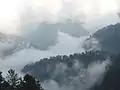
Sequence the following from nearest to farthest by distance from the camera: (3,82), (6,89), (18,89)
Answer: (6,89)
(18,89)
(3,82)

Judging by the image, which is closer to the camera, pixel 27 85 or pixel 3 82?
pixel 27 85

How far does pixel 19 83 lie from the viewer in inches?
3007

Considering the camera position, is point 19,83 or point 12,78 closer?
point 19,83

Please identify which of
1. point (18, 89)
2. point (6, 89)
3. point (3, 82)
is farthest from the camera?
point (3, 82)

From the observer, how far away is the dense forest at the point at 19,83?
2611 inches

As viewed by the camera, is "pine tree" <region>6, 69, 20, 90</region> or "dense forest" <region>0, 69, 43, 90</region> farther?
"pine tree" <region>6, 69, 20, 90</region>

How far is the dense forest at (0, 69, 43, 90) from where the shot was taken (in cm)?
6631

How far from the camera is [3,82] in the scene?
76625 millimetres

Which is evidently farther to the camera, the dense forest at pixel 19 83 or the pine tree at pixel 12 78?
the pine tree at pixel 12 78

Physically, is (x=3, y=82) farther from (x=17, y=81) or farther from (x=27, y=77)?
(x=27, y=77)

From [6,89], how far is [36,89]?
6071mm

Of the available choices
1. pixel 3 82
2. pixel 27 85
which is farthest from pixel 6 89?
pixel 3 82

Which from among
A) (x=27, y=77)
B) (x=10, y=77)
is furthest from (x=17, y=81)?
(x=27, y=77)

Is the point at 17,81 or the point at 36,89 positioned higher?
the point at 17,81
